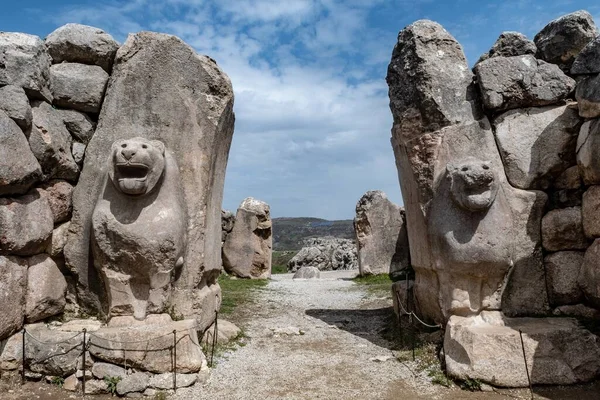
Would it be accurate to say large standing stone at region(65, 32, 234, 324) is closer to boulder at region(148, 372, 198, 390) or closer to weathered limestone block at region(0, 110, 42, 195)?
weathered limestone block at region(0, 110, 42, 195)

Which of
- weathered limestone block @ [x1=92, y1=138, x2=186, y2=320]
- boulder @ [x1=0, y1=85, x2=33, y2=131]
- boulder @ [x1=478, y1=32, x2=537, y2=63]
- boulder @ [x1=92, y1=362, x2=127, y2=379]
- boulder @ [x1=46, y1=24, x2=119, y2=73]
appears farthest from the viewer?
boulder @ [x1=478, y1=32, x2=537, y2=63]

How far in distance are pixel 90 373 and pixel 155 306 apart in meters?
0.75

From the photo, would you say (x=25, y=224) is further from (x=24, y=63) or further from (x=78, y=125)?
(x=24, y=63)

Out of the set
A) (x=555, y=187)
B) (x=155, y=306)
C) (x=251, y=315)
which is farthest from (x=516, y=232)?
(x=251, y=315)

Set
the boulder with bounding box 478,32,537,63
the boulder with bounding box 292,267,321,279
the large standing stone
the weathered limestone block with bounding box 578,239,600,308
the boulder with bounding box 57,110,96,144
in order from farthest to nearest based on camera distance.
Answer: the boulder with bounding box 292,267,321,279 → the boulder with bounding box 478,32,537,63 → the boulder with bounding box 57,110,96,144 → the large standing stone → the weathered limestone block with bounding box 578,239,600,308

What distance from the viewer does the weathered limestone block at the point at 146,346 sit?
165 inches

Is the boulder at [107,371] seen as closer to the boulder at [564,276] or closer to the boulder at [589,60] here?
the boulder at [564,276]

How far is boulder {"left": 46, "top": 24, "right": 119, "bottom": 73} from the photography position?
16.9 ft

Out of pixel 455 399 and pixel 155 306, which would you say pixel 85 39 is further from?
pixel 455 399

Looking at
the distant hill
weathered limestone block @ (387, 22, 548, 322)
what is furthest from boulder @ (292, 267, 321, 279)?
the distant hill

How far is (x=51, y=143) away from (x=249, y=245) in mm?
8499

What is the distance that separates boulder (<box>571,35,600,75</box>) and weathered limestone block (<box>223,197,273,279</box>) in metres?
9.34

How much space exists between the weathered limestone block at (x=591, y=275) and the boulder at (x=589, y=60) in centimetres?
153

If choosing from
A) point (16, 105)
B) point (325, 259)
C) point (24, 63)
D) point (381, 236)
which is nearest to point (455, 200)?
point (16, 105)
